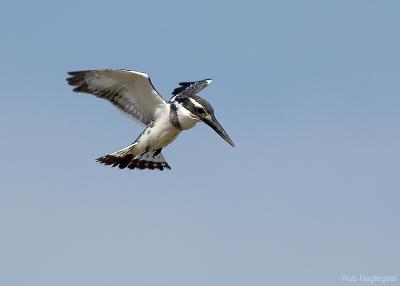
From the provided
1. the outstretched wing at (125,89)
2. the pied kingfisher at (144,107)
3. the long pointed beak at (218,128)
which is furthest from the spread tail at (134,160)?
the long pointed beak at (218,128)

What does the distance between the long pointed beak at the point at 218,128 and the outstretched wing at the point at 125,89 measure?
2.86 ft

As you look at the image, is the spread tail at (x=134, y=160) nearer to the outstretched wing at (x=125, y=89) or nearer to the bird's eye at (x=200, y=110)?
A: the outstretched wing at (x=125, y=89)

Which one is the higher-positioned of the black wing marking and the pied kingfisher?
the black wing marking

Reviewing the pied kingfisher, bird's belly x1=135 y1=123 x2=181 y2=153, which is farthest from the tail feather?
bird's belly x1=135 y1=123 x2=181 y2=153

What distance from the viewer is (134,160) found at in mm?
17828

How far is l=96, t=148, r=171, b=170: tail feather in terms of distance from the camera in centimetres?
1736

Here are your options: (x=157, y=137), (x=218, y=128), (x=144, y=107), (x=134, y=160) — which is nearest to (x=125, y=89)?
(x=144, y=107)

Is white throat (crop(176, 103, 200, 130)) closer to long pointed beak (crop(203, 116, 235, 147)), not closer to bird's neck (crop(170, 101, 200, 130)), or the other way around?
bird's neck (crop(170, 101, 200, 130))

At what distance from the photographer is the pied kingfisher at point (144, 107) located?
1631 centimetres

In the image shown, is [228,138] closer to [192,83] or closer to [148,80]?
[148,80]

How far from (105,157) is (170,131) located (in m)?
1.46

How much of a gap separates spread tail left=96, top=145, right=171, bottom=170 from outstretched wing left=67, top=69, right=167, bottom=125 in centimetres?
63

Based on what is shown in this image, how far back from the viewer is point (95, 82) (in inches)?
653

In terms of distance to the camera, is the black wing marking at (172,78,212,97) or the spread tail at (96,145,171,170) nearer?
the spread tail at (96,145,171,170)
